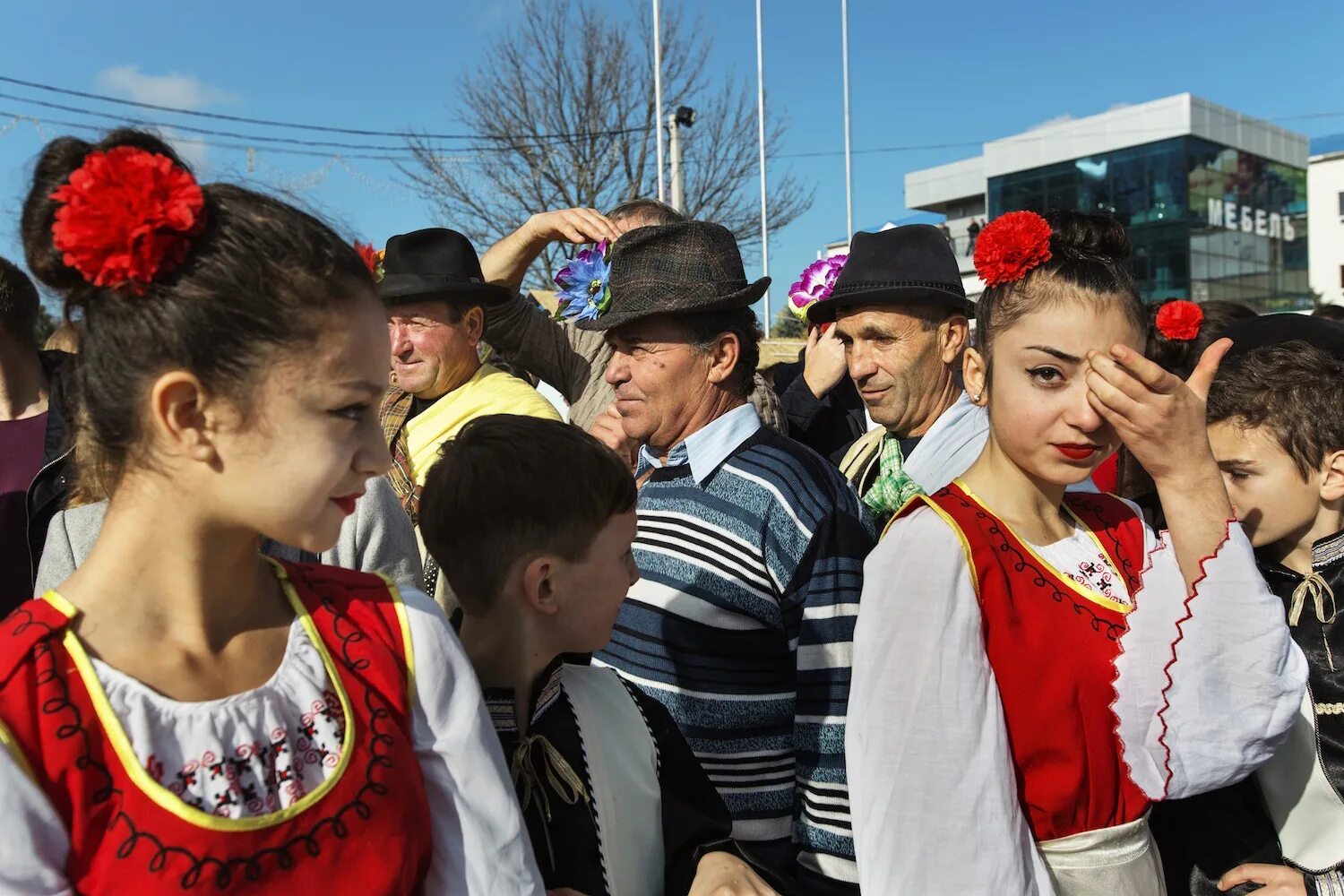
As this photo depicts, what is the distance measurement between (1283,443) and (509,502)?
64.4 inches

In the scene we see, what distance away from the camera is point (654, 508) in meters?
2.25

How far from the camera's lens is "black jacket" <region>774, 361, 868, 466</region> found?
4184 mm

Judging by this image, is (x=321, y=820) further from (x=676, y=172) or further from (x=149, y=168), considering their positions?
(x=676, y=172)

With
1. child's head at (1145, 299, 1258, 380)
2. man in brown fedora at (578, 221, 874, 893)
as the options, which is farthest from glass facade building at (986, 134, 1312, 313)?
man in brown fedora at (578, 221, 874, 893)

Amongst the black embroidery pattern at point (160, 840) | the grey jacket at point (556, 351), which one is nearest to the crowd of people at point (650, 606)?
the black embroidery pattern at point (160, 840)

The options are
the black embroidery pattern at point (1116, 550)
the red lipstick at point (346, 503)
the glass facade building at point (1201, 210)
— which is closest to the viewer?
the red lipstick at point (346, 503)

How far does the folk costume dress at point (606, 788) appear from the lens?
5.17 ft

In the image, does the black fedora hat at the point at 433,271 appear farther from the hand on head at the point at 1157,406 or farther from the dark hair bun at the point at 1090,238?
the hand on head at the point at 1157,406

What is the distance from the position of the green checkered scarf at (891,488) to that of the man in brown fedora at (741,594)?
0.84m

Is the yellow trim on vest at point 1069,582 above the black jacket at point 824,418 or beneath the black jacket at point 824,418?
beneath

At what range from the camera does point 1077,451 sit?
5.76 ft

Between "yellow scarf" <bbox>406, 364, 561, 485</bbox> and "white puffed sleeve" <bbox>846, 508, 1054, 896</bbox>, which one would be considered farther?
"yellow scarf" <bbox>406, 364, 561, 485</bbox>

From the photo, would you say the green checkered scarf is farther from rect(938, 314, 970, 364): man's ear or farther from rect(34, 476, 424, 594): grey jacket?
rect(34, 476, 424, 594): grey jacket

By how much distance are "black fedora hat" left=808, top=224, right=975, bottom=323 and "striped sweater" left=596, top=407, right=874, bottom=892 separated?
3.48 feet
